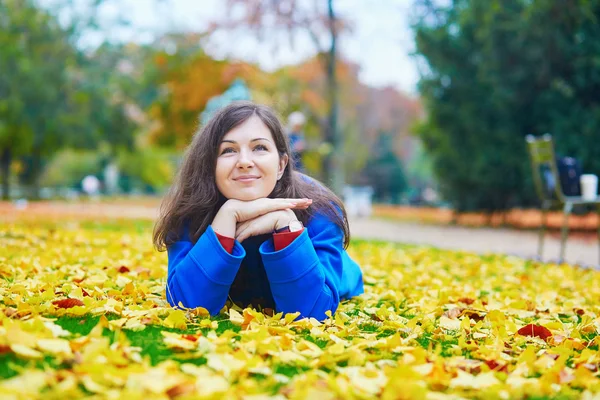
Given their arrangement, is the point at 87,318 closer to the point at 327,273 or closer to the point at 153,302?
the point at 153,302

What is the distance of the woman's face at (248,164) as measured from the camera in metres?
2.45

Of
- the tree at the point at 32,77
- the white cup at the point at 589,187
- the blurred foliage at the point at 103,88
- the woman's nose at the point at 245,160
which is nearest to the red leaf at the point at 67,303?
the woman's nose at the point at 245,160

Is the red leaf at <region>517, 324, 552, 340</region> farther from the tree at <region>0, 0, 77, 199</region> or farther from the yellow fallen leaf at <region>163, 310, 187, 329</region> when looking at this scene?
the tree at <region>0, 0, 77, 199</region>

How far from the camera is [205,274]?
2.33 meters

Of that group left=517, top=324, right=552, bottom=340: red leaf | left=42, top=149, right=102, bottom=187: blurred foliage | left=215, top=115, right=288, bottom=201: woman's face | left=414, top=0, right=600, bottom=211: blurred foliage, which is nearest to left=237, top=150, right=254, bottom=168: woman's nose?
left=215, top=115, right=288, bottom=201: woman's face

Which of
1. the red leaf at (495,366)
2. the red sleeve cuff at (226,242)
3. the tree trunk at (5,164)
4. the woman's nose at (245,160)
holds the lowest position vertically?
the tree trunk at (5,164)

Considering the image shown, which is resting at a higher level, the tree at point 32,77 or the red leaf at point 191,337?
the tree at point 32,77

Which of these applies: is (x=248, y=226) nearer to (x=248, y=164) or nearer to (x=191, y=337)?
(x=248, y=164)

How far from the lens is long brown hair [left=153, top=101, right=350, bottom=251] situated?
2.54 m

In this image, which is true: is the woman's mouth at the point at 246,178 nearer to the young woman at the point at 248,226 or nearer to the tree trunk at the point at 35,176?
the young woman at the point at 248,226

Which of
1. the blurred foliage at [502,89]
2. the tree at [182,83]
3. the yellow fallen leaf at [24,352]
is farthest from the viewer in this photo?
the tree at [182,83]

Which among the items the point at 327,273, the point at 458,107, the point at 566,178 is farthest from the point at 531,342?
the point at 458,107

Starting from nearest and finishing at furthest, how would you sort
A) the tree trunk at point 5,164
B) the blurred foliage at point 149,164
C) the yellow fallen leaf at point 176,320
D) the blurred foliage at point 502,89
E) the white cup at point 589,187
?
the yellow fallen leaf at point 176,320 < the white cup at point 589,187 < the blurred foliage at point 502,89 < the tree trunk at point 5,164 < the blurred foliage at point 149,164

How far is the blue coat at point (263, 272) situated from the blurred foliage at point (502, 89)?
31.1 ft
